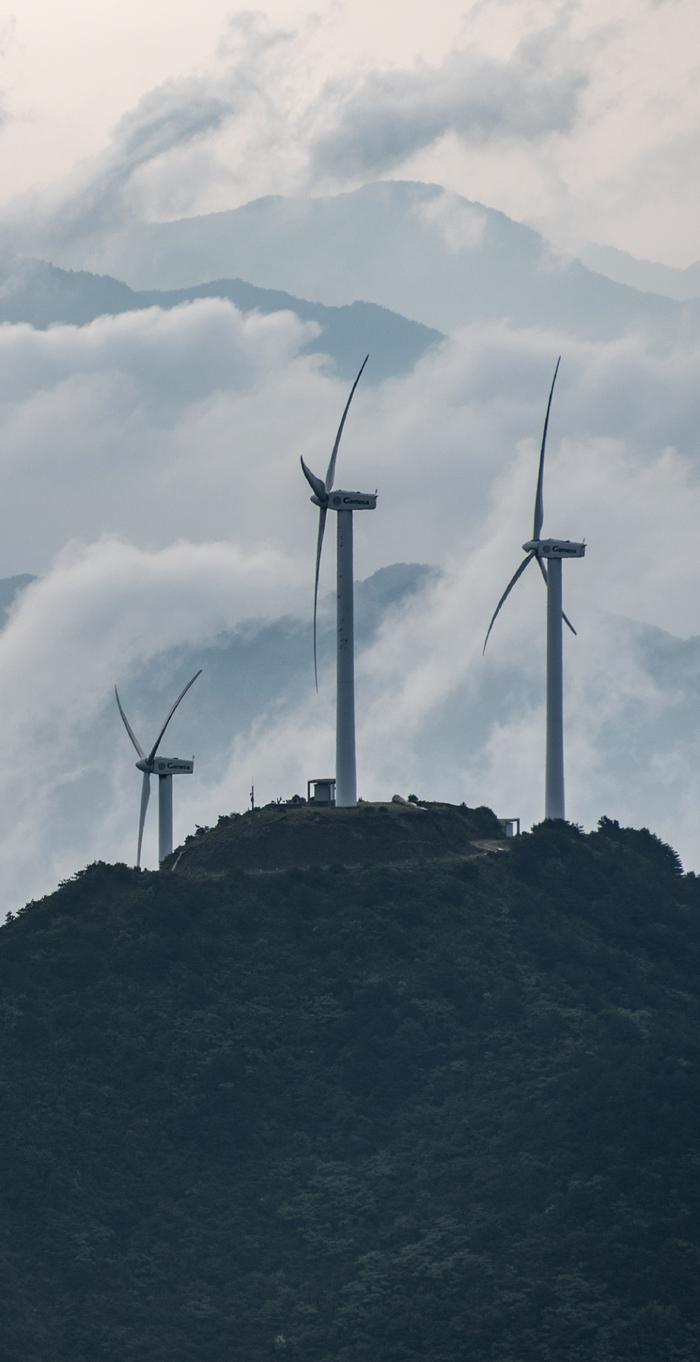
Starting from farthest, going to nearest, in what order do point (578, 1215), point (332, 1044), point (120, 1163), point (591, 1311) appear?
point (332, 1044), point (120, 1163), point (578, 1215), point (591, 1311)

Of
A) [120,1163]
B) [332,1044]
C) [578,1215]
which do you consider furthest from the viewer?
[332,1044]

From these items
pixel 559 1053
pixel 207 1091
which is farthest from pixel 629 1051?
pixel 207 1091

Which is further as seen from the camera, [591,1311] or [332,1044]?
[332,1044]

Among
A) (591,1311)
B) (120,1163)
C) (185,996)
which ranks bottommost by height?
(591,1311)

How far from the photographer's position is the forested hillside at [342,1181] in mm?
156875

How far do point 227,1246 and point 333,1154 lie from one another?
14.0m

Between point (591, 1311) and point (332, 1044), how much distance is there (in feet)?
151

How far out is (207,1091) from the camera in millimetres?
188875

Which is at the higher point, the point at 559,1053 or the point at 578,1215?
the point at 559,1053

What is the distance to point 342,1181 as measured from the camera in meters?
178

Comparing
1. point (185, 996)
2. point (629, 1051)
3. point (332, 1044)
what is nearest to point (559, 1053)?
point (629, 1051)

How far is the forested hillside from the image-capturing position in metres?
157

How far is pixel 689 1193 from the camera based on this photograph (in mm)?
168625

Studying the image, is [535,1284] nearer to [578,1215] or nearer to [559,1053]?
[578,1215]
